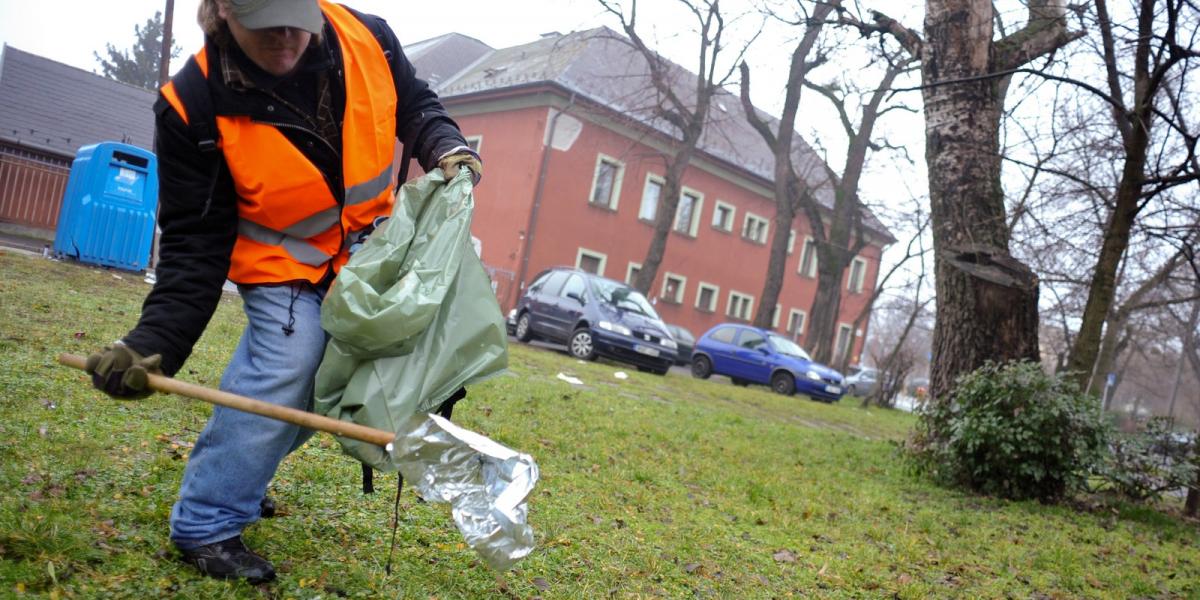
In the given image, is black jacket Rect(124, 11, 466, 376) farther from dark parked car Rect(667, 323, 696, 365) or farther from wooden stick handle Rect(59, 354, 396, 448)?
dark parked car Rect(667, 323, 696, 365)

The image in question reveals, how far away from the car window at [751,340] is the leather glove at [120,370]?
61.8 feet

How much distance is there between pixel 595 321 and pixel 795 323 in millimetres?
29141

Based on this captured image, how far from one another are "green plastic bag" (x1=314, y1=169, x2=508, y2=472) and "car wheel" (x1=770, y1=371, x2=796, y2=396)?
17.8 m

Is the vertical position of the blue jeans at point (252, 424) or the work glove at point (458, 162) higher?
the work glove at point (458, 162)

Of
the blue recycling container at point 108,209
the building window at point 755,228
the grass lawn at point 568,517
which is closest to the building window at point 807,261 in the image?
the building window at point 755,228

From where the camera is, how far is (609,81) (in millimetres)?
33031

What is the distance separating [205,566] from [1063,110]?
387 inches

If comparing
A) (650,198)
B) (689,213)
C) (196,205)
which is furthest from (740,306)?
(196,205)

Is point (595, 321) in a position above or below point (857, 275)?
below

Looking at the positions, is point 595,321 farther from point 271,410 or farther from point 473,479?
point 271,410

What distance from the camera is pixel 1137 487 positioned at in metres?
7.88

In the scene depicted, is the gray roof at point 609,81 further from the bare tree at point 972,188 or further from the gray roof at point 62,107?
the bare tree at point 972,188

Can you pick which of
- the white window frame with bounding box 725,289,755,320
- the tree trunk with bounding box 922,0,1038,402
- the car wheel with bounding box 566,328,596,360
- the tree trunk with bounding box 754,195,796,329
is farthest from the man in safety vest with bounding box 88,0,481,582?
the white window frame with bounding box 725,289,755,320

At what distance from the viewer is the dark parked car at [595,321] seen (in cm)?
1655
